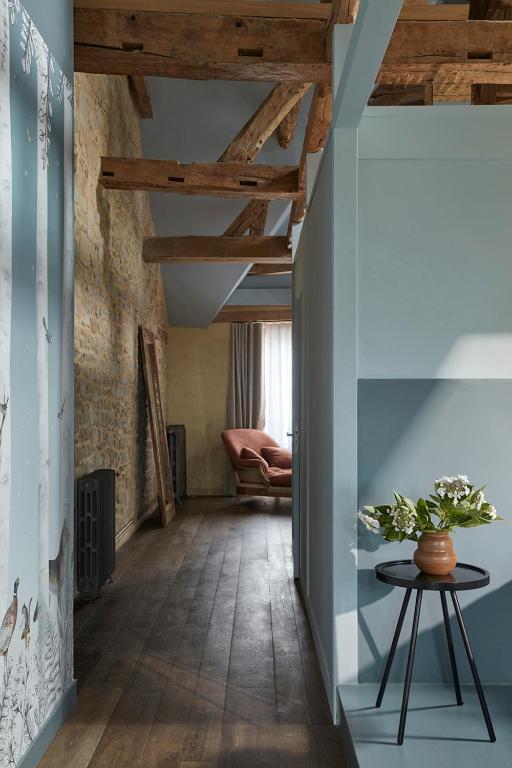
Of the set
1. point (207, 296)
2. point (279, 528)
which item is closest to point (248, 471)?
point (279, 528)

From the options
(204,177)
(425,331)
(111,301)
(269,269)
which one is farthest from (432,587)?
(269,269)

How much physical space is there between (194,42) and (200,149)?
4063 millimetres

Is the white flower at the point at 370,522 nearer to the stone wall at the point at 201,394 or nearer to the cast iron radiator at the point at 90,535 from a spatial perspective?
the cast iron radiator at the point at 90,535

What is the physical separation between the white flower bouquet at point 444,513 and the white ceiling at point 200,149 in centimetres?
509

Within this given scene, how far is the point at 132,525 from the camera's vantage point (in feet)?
23.8

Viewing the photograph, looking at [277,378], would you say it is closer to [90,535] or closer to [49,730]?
[90,535]

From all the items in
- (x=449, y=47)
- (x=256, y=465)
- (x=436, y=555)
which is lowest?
(x=256, y=465)

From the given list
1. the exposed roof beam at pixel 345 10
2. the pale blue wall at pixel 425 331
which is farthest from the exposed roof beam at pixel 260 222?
the pale blue wall at pixel 425 331

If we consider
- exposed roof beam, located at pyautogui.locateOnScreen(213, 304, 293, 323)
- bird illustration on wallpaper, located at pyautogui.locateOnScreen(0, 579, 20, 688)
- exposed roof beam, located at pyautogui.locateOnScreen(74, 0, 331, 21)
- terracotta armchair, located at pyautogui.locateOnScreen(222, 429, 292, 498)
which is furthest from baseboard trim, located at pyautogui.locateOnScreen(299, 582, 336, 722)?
exposed roof beam, located at pyautogui.locateOnScreen(213, 304, 293, 323)

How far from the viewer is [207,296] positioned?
9414 millimetres

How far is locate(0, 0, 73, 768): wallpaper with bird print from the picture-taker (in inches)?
91.3

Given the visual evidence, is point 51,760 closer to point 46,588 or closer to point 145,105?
point 46,588

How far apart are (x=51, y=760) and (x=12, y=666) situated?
0.55m

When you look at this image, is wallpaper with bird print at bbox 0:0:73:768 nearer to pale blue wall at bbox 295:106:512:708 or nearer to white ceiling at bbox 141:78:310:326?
pale blue wall at bbox 295:106:512:708
